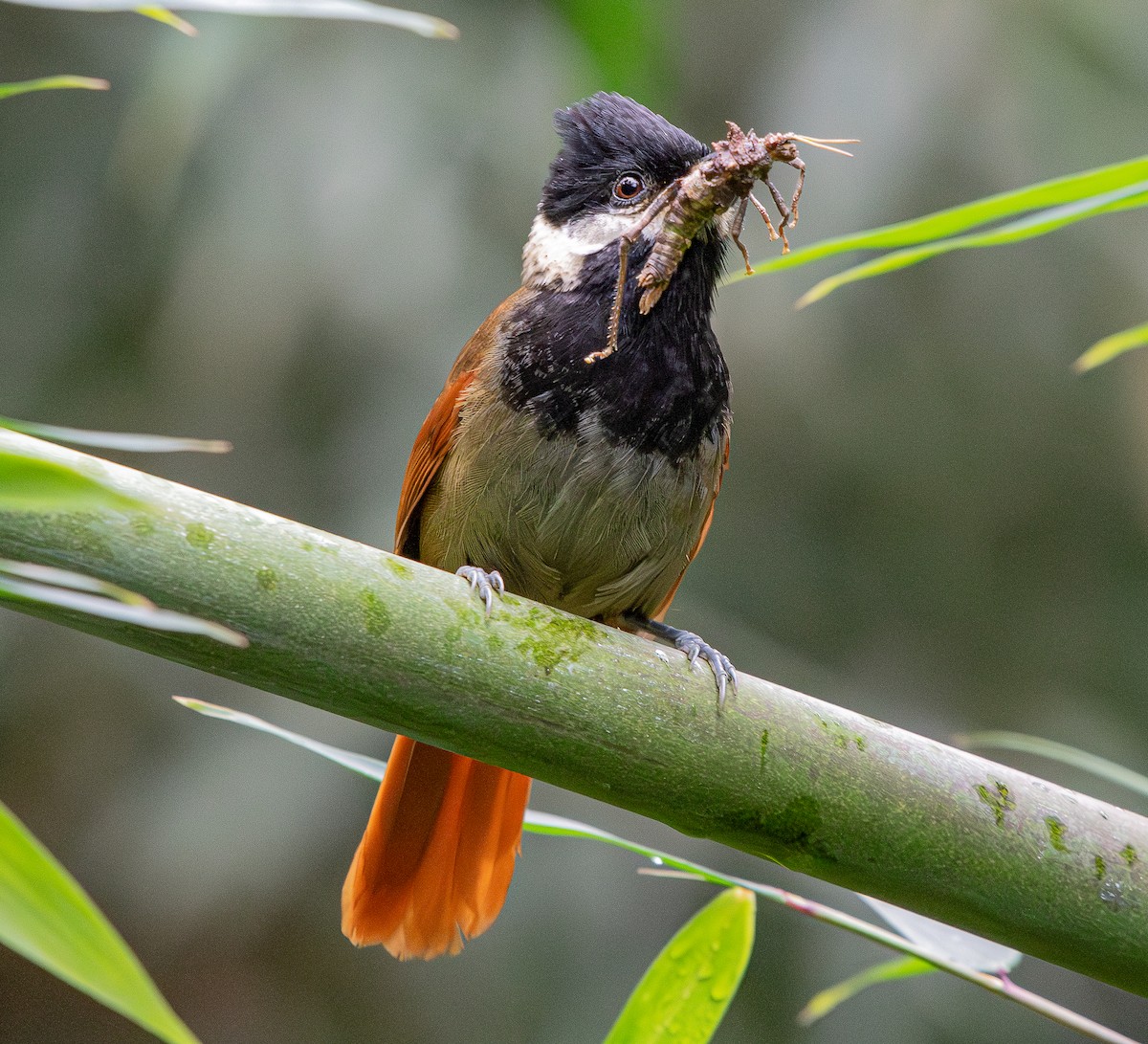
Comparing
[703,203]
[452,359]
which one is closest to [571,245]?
[703,203]

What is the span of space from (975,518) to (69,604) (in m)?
3.66

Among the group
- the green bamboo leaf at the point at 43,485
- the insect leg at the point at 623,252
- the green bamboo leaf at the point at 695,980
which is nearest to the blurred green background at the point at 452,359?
the insect leg at the point at 623,252

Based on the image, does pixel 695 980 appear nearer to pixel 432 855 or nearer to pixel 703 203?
pixel 432 855

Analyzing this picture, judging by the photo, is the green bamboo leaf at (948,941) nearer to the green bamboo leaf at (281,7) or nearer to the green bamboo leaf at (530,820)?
the green bamboo leaf at (530,820)

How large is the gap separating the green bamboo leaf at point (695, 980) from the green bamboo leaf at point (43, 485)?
2.35ft

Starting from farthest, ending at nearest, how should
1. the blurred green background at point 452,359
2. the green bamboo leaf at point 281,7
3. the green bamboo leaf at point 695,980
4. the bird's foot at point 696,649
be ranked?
1. the blurred green background at point 452,359
2. the bird's foot at point 696,649
3. the green bamboo leaf at point 695,980
4. the green bamboo leaf at point 281,7

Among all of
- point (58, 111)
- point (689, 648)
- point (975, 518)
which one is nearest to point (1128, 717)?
point (975, 518)

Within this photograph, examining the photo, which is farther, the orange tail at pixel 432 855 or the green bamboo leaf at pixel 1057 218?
the orange tail at pixel 432 855

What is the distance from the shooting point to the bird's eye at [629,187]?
214 centimetres

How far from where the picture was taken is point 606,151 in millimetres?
2172

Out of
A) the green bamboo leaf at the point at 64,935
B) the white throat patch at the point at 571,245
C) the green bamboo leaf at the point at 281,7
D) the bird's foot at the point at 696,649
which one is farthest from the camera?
the white throat patch at the point at 571,245

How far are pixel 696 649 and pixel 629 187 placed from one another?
0.81 meters

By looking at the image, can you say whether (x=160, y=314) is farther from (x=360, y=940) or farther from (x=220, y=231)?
(x=360, y=940)

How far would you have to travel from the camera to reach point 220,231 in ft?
11.2
